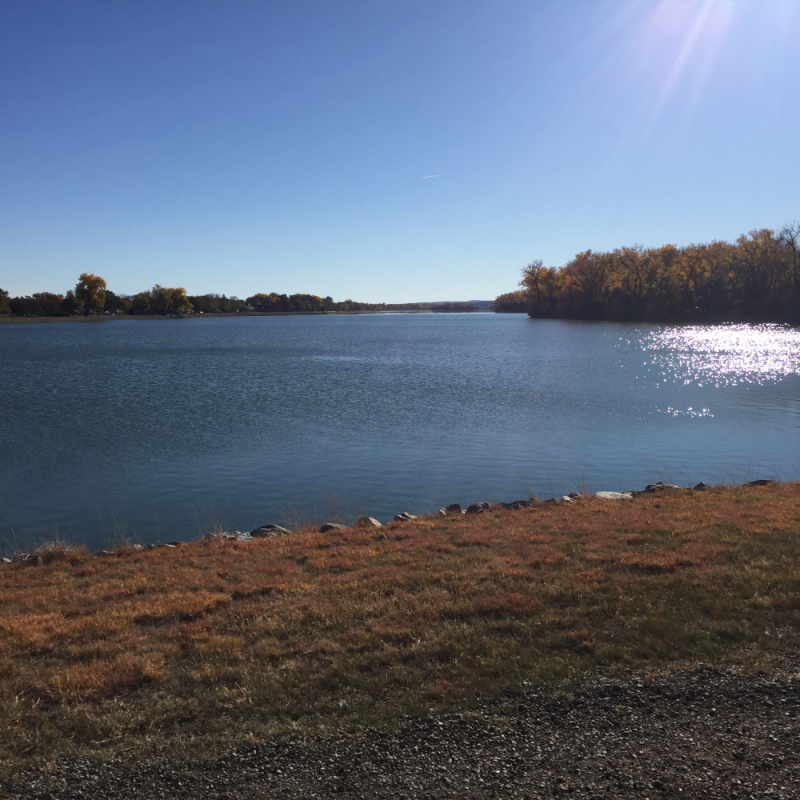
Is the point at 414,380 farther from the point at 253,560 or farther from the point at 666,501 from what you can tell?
the point at 253,560

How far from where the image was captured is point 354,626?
6973 mm

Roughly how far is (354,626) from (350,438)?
17.3m

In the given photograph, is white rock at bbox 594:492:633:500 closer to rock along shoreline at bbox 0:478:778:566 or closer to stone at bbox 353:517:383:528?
rock along shoreline at bbox 0:478:778:566

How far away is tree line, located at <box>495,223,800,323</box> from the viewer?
9950 centimetres

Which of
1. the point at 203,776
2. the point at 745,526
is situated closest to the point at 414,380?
the point at 745,526

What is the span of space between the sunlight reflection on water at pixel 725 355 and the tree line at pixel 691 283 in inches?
434

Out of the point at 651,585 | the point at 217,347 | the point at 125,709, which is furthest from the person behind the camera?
the point at 217,347

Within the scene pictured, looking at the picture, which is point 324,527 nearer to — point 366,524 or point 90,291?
point 366,524

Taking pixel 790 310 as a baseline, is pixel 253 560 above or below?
below

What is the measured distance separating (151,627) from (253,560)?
307cm

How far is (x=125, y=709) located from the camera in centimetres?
541

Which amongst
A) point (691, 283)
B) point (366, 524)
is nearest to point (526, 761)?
point (366, 524)

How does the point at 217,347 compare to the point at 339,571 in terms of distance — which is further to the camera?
the point at 217,347

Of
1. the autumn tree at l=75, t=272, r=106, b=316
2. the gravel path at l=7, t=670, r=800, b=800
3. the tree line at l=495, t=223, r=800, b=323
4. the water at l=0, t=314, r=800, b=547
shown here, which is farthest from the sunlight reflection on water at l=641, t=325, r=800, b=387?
the autumn tree at l=75, t=272, r=106, b=316
